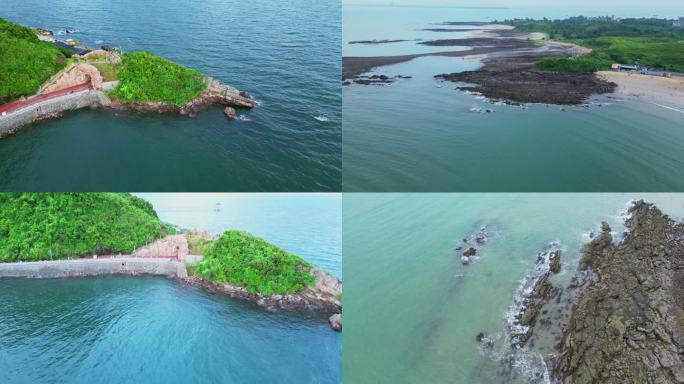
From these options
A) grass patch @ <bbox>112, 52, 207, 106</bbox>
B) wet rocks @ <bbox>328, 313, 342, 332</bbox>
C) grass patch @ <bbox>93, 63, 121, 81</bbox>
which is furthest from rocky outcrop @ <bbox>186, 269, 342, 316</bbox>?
grass patch @ <bbox>93, 63, 121, 81</bbox>

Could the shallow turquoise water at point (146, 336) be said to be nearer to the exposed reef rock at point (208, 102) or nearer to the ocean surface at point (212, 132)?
the ocean surface at point (212, 132)

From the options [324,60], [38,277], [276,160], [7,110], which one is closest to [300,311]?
[276,160]

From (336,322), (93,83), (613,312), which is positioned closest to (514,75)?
(613,312)

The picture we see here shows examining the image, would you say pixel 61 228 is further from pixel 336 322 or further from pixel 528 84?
pixel 528 84

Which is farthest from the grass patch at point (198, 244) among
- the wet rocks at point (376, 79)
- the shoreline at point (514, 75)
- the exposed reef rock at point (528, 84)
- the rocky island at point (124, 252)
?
the exposed reef rock at point (528, 84)

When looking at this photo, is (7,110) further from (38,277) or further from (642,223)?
(642,223)

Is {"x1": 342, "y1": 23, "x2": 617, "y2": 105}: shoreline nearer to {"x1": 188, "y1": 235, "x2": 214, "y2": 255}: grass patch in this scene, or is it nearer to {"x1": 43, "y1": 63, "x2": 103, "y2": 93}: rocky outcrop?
{"x1": 43, "y1": 63, "x2": 103, "y2": 93}: rocky outcrop
